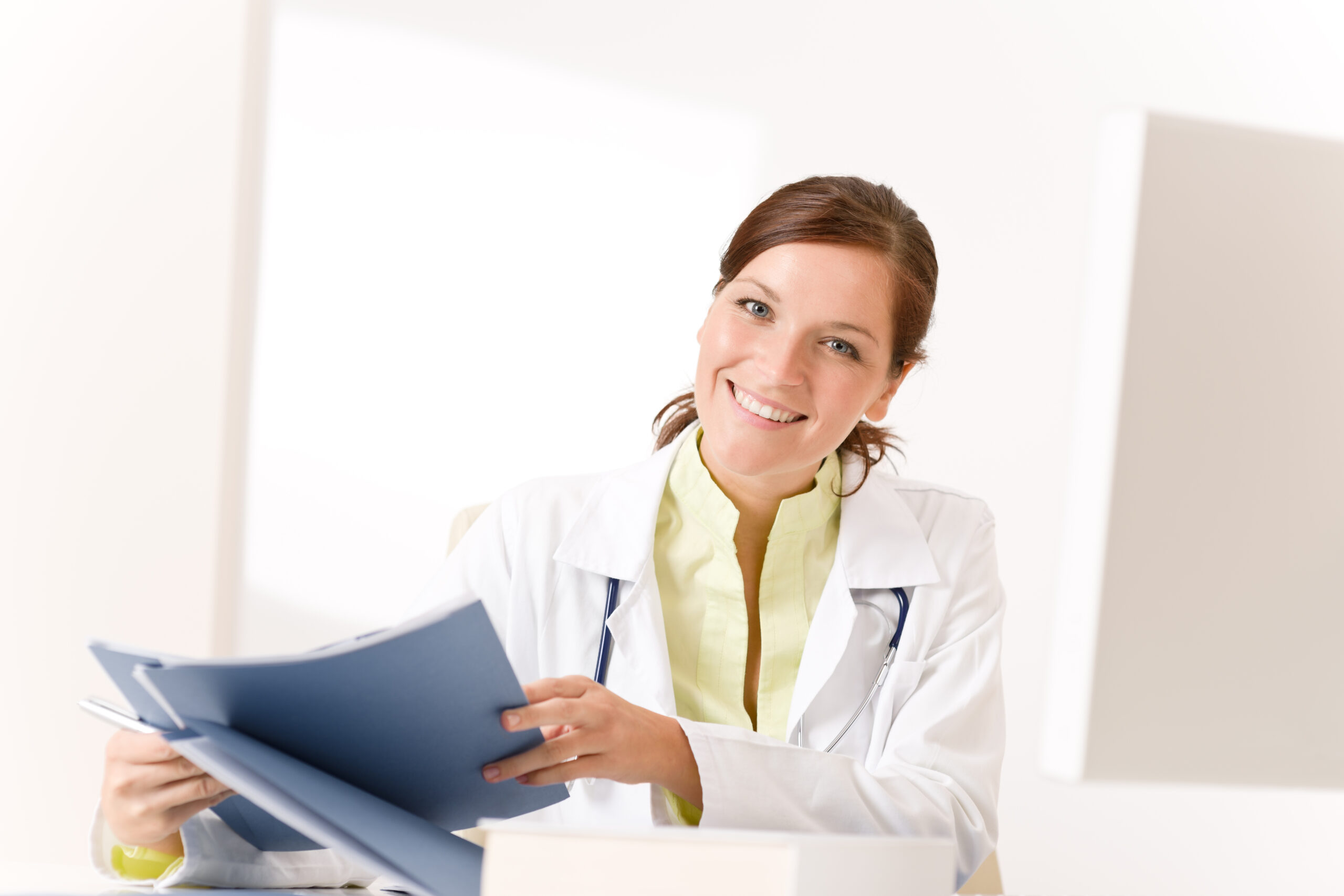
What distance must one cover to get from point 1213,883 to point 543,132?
101 inches

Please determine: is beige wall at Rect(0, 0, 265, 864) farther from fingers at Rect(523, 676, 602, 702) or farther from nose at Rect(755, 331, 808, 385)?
fingers at Rect(523, 676, 602, 702)

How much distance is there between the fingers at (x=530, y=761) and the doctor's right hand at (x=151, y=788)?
23 cm

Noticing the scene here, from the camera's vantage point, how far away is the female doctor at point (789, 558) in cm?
140

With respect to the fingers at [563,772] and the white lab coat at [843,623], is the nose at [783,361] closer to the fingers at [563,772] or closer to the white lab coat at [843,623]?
the white lab coat at [843,623]

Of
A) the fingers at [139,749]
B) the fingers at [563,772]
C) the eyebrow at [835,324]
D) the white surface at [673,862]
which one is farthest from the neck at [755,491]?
the white surface at [673,862]

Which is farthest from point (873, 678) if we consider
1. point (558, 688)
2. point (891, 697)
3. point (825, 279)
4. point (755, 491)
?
point (558, 688)

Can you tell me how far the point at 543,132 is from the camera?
9.66 ft

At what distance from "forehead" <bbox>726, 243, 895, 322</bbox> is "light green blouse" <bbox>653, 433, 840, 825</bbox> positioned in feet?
0.91

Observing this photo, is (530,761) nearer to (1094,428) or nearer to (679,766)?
(679,766)

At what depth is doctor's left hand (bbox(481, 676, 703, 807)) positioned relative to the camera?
0.87 meters

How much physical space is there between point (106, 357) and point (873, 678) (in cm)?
228

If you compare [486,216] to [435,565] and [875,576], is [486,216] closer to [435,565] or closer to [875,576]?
[435,565]

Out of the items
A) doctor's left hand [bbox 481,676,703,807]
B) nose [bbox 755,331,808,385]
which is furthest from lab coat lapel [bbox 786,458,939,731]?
doctor's left hand [bbox 481,676,703,807]

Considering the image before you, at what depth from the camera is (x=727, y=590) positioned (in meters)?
1.50
